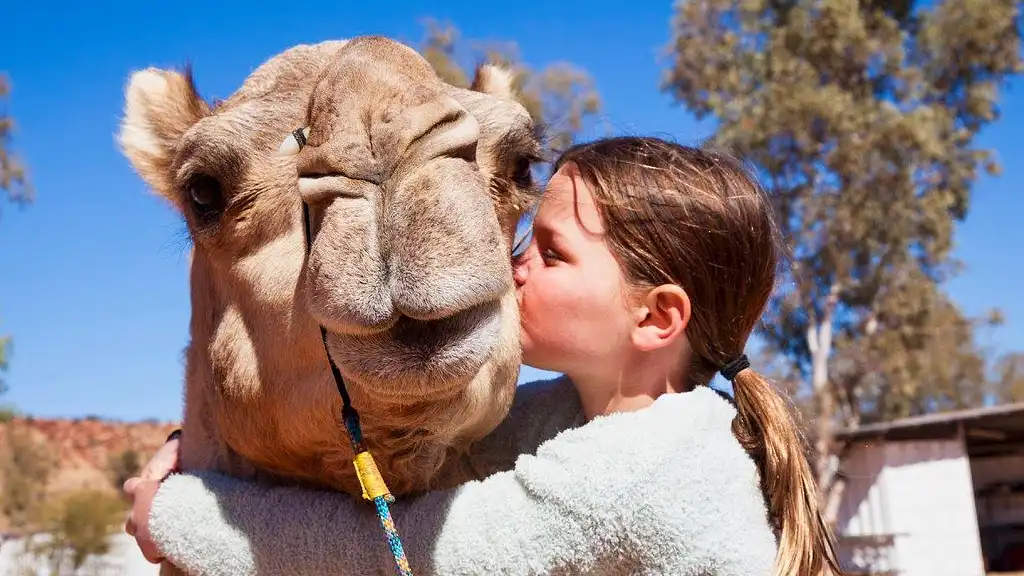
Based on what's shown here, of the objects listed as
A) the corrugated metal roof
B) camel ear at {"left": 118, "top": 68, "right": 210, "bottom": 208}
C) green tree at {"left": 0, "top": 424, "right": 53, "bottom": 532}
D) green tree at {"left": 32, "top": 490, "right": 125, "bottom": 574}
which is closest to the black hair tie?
camel ear at {"left": 118, "top": 68, "right": 210, "bottom": 208}

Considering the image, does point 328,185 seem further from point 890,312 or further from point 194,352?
point 890,312

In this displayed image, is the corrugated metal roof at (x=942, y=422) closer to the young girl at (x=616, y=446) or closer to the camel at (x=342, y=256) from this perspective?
the young girl at (x=616, y=446)

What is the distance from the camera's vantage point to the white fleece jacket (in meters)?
2.31

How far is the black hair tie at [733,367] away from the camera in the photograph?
2896 millimetres

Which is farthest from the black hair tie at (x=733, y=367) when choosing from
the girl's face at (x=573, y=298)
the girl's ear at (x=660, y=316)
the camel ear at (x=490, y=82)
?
the camel ear at (x=490, y=82)

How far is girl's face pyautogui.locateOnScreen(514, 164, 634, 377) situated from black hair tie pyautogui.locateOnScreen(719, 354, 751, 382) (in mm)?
351

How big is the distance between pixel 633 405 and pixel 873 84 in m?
22.5

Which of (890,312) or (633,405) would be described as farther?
(890,312)

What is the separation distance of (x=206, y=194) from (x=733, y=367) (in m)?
1.57

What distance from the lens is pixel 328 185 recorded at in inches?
80.0

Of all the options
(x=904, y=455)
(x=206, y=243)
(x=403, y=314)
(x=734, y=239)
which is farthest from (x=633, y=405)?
(x=904, y=455)

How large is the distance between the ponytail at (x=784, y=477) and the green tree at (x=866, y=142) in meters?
18.7

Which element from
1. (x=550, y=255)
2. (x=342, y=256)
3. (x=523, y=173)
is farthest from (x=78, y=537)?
(x=342, y=256)

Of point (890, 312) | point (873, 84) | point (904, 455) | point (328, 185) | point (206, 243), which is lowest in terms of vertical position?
point (328, 185)
